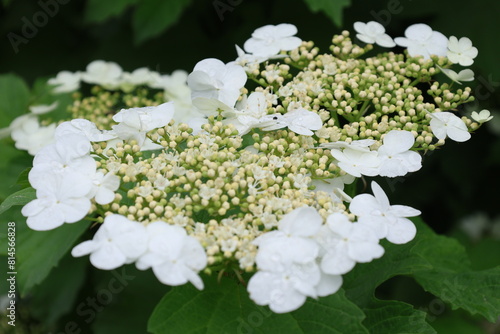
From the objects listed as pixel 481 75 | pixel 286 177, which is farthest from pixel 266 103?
pixel 481 75

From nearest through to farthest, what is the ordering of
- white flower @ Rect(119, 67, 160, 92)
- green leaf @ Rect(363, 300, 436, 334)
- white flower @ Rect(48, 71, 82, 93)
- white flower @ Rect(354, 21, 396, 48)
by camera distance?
green leaf @ Rect(363, 300, 436, 334) → white flower @ Rect(354, 21, 396, 48) → white flower @ Rect(119, 67, 160, 92) → white flower @ Rect(48, 71, 82, 93)

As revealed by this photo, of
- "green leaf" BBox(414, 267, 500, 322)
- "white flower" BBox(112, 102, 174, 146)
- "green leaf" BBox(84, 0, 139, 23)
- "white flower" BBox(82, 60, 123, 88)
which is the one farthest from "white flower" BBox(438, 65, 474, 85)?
"green leaf" BBox(84, 0, 139, 23)

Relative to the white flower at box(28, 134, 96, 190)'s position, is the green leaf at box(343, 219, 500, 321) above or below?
below

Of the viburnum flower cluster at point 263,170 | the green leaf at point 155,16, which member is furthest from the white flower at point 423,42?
the green leaf at point 155,16

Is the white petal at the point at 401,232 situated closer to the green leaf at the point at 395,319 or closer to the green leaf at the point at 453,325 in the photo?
the green leaf at the point at 395,319

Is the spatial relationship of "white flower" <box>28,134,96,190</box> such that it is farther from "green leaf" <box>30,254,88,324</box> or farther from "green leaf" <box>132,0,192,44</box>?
"green leaf" <box>132,0,192,44</box>

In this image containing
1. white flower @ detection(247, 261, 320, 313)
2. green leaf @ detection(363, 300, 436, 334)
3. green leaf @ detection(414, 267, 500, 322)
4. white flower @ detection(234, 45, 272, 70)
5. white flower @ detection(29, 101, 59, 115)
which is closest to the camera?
white flower @ detection(247, 261, 320, 313)

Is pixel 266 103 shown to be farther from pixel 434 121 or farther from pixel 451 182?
Answer: pixel 451 182
